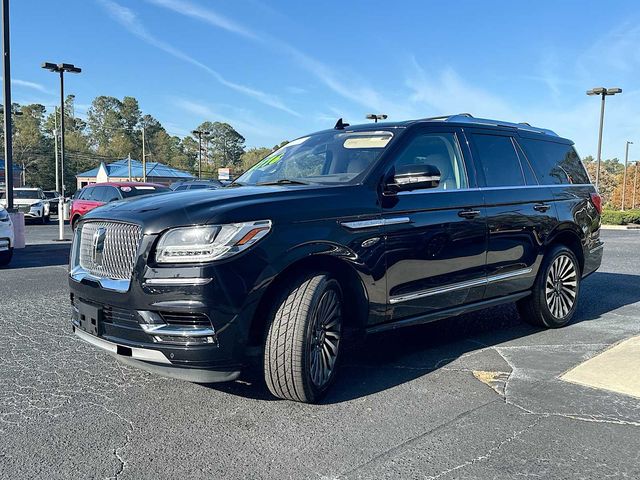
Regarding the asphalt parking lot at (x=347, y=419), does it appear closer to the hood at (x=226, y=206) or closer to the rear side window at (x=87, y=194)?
the hood at (x=226, y=206)

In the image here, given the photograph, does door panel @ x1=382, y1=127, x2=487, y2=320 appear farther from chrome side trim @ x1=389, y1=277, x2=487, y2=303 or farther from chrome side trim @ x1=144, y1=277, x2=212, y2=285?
chrome side trim @ x1=144, y1=277, x2=212, y2=285

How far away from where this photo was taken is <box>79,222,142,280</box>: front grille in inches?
129

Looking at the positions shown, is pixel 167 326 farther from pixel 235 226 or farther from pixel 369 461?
pixel 369 461

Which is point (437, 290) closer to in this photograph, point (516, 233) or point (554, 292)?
point (516, 233)

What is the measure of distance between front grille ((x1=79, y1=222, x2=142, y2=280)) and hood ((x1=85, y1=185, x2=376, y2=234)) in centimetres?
7

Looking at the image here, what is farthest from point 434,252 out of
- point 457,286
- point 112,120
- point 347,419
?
point 112,120

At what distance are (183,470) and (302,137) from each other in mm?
3306

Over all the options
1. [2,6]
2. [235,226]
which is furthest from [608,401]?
[2,6]

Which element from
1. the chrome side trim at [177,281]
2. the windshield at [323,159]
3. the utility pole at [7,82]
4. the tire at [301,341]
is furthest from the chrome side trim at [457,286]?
the utility pole at [7,82]

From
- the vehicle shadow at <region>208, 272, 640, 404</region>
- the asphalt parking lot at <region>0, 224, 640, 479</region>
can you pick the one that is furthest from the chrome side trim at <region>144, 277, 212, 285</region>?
the vehicle shadow at <region>208, 272, 640, 404</region>

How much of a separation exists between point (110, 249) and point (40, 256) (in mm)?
9467

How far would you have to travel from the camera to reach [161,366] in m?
3.25

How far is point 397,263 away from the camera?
3930 millimetres

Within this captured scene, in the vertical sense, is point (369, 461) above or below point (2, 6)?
below
